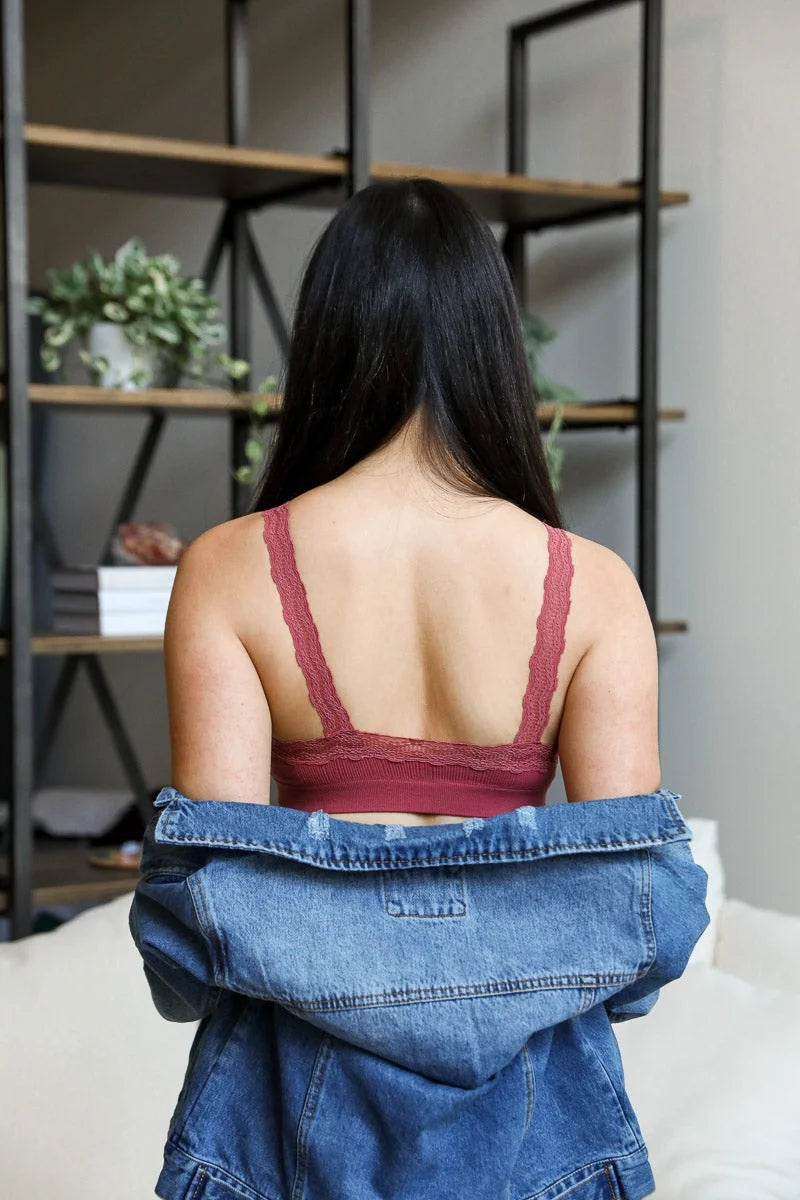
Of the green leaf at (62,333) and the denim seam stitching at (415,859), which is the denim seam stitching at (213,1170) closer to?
the denim seam stitching at (415,859)

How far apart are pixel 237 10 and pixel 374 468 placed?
8.27 ft

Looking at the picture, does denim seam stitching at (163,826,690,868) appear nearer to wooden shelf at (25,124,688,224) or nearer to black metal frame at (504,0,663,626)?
wooden shelf at (25,124,688,224)

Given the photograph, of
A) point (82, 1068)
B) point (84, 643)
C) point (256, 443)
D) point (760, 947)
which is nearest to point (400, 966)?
point (82, 1068)

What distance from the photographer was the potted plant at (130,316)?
269 cm

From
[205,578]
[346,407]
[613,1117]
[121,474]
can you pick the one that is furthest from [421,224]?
[121,474]

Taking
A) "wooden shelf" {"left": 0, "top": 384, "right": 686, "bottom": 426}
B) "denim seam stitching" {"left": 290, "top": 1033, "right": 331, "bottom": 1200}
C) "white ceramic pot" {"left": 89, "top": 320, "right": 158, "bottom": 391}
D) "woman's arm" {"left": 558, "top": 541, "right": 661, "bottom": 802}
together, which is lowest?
"denim seam stitching" {"left": 290, "top": 1033, "right": 331, "bottom": 1200}

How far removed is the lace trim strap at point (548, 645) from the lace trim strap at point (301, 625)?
0.38 feet

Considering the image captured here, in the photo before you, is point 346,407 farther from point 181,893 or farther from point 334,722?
point 181,893

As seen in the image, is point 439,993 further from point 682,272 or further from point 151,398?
point 682,272

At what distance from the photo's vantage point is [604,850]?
2.98ft

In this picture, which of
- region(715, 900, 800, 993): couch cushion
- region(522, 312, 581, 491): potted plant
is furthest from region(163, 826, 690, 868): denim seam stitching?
region(522, 312, 581, 491): potted plant

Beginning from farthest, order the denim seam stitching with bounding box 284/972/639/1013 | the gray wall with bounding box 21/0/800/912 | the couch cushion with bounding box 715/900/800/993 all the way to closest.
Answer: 1. the gray wall with bounding box 21/0/800/912
2. the couch cushion with bounding box 715/900/800/993
3. the denim seam stitching with bounding box 284/972/639/1013

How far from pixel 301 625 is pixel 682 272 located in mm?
2412

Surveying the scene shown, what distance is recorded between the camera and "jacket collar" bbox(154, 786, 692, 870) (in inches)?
35.3
